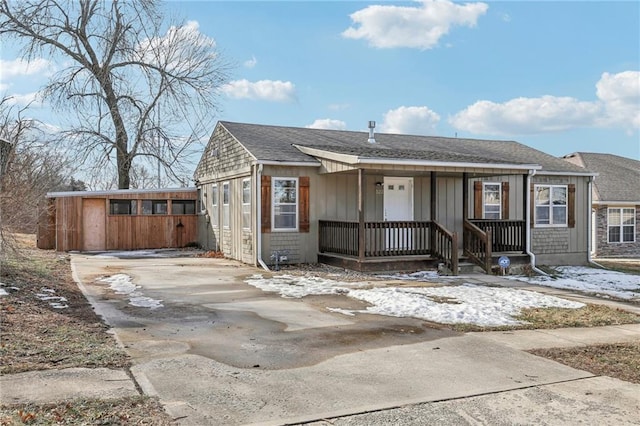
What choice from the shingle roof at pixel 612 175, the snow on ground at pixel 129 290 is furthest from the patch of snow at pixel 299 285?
the shingle roof at pixel 612 175

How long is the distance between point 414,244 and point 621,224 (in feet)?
51.8

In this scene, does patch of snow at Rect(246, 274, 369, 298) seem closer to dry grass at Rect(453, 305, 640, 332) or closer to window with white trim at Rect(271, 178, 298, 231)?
window with white trim at Rect(271, 178, 298, 231)

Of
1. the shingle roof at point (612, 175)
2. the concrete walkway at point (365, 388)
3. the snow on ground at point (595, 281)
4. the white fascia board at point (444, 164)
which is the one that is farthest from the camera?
the shingle roof at point (612, 175)

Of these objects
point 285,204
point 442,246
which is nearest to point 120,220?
point 285,204

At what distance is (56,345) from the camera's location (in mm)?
5551

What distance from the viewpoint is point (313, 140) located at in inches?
656

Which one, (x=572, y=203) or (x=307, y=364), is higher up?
(x=572, y=203)

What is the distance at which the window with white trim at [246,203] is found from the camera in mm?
14791

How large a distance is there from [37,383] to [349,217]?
1115 cm

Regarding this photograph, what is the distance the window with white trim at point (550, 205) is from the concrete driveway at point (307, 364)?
1069cm

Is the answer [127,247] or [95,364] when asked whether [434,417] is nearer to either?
[95,364]

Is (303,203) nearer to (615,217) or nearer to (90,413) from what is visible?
(90,413)

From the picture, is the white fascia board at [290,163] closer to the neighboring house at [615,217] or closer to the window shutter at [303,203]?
the window shutter at [303,203]

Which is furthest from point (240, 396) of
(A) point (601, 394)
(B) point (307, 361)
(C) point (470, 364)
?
(A) point (601, 394)
